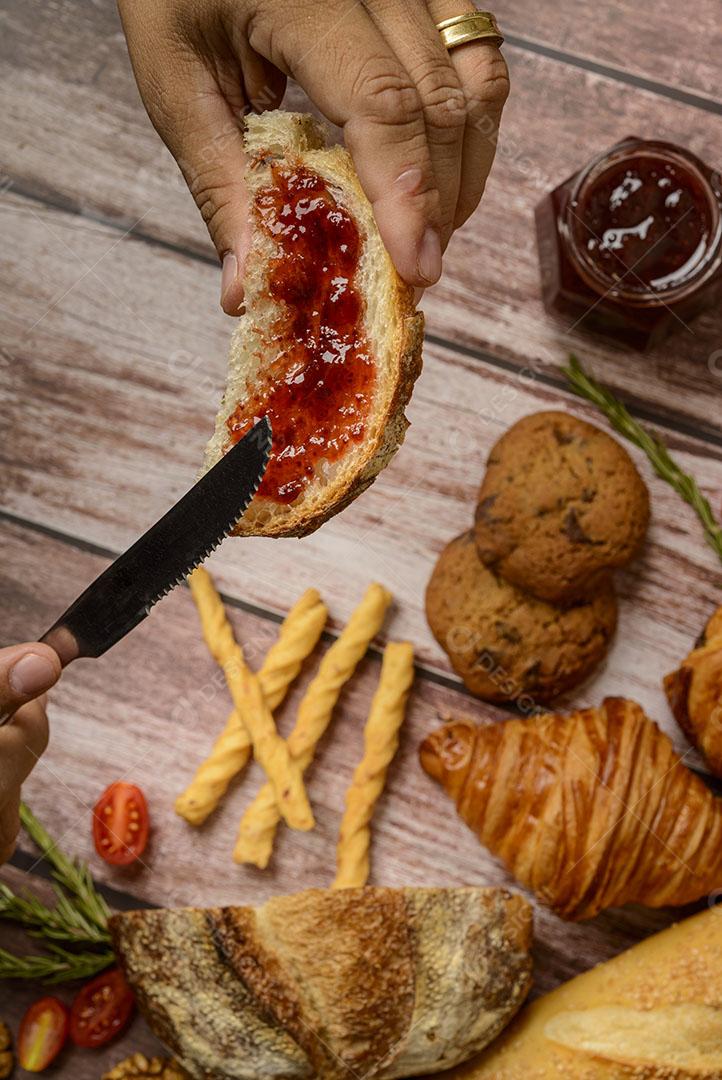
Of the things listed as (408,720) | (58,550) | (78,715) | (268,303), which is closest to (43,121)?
(58,550)

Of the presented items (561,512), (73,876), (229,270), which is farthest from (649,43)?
(73,876)

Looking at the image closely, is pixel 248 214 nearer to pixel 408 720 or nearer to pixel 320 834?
pixel 408 720

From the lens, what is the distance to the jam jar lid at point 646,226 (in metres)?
2.39

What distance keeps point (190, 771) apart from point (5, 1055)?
2.62 feet

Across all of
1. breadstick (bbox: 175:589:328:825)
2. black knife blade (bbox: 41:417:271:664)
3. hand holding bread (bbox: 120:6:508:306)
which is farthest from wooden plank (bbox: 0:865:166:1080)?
hand holding bread (bbox: 120:6:508:306)

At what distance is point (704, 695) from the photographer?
2395mm

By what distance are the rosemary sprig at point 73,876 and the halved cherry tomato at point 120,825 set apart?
0.26ft

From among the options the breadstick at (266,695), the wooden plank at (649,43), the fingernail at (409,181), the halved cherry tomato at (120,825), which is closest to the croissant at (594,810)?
the breadstick at (266,695)

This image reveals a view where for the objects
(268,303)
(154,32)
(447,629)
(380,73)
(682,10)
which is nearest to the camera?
(380,73)

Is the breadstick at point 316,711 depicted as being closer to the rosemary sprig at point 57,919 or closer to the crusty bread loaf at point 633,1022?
the rosemary sprig at point 57,919

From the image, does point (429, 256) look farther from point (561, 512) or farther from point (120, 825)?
point (120, 825)

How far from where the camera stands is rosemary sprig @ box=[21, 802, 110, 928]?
2.58 metres

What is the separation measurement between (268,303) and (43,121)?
1346mm

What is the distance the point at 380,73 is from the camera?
1.65 m
